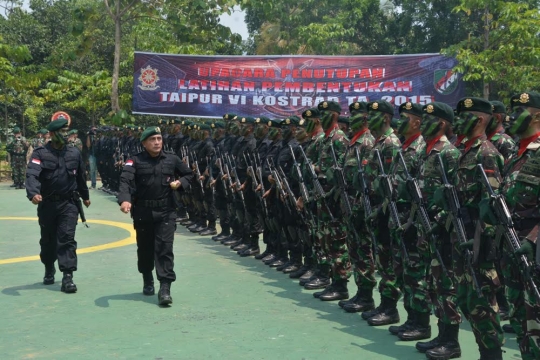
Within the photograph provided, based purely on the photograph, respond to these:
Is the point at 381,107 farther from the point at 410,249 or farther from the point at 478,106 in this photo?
the point at 478,106

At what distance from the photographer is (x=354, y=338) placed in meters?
6.35

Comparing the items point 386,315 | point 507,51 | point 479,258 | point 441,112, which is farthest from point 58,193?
point 507,51

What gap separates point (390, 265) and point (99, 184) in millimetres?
20432

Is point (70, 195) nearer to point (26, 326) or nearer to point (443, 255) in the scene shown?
point (26, 326)

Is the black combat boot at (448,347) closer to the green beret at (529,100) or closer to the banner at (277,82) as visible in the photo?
the green beret at (529,100)

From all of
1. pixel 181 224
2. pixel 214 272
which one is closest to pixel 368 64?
pixel 181 224

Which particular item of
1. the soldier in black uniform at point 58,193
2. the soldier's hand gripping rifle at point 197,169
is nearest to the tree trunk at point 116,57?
the soldier's hand gripping rifle at point 197,169

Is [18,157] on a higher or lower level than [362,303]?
higher

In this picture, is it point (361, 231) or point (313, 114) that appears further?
point (313, 114)

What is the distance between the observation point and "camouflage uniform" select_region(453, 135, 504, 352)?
507cm

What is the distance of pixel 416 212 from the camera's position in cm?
591

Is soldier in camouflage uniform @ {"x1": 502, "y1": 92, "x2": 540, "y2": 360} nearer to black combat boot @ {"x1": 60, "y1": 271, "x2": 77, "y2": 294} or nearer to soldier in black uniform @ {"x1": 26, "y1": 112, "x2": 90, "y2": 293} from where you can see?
black combat boot @ {"x1": 60, "y1": 271, "x2": 77, "y2": 294}

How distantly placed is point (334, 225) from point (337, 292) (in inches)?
27.9

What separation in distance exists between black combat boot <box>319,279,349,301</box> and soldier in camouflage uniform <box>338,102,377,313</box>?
1.32 ft
